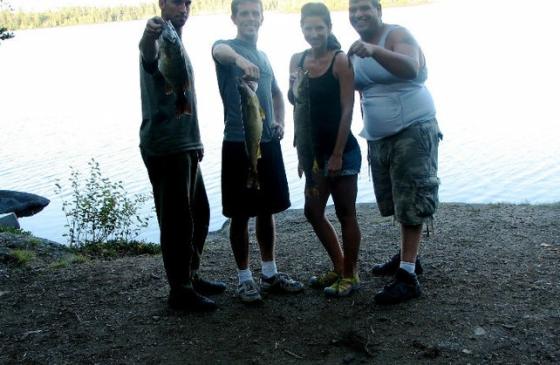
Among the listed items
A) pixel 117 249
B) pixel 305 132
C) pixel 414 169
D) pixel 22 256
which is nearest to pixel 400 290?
pixel 414 169

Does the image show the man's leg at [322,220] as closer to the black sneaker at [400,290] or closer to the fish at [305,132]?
the fish at [305,132]

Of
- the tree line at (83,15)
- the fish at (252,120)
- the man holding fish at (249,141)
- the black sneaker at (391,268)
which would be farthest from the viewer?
the tree line at (83,15)

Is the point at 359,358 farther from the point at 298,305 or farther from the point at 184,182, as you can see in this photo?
the point at 184,182

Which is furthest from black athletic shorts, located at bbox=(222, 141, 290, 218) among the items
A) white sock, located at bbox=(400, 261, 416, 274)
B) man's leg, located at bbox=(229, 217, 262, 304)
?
white sock, located at bbox=(400, 261, 416, 274)

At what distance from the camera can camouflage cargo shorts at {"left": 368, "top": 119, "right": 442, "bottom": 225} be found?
4469 mm

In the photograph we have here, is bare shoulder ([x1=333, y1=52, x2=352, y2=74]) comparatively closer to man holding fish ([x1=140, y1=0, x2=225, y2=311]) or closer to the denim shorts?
the denim shorts

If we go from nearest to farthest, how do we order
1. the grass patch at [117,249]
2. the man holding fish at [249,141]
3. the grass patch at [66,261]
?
the man holding fish at [249,141]
the grass patch at [66,261]
the grass patch at [117,249]

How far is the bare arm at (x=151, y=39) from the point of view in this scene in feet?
12.1

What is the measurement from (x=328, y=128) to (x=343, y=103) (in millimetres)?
233

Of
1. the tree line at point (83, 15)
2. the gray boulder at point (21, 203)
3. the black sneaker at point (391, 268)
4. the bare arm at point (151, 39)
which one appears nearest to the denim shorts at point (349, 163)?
the black sneaker at point (391, 268)

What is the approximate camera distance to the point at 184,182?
14.6ft

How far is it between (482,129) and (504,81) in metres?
7.60

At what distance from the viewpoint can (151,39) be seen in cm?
380

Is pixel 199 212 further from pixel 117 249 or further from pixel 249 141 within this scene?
pixel 117 249
